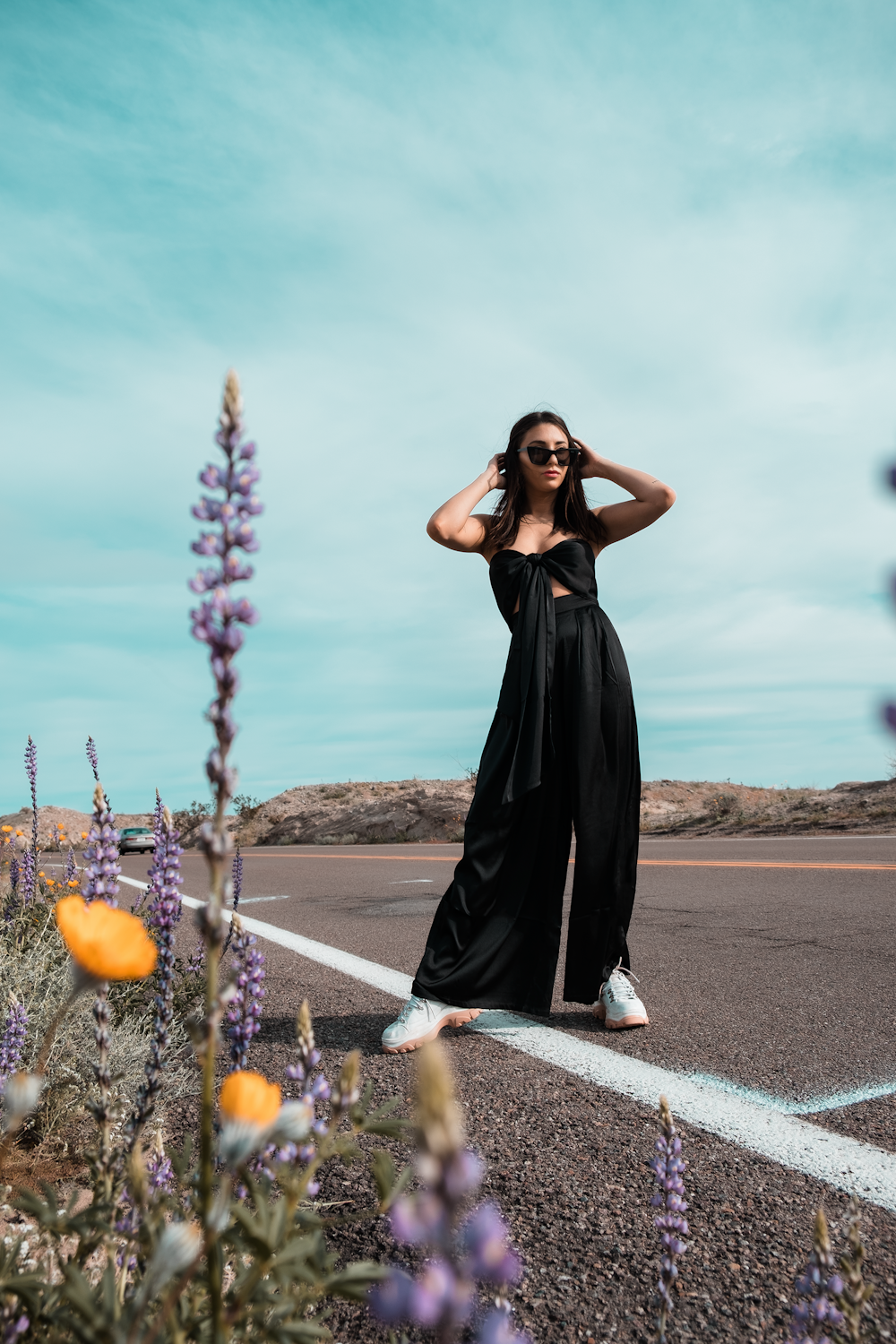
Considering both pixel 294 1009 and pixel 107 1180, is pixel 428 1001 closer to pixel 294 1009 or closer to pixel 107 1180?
pixel 294 1009

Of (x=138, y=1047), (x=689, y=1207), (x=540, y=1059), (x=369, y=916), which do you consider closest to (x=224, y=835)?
(x=689, y=1207)

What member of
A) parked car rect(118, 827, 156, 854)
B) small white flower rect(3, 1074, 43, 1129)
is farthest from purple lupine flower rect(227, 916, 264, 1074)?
parked car rect(118, 827, 156, 854)

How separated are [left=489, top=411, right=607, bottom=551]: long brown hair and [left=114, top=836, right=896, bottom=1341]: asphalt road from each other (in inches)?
82.8

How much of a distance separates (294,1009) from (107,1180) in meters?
3.05

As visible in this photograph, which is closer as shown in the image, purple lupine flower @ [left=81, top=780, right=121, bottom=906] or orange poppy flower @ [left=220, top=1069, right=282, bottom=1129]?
orange poppy flower @ [left=220, top=1069, right=282, bottom=1129]

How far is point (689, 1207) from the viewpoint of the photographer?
2031mm

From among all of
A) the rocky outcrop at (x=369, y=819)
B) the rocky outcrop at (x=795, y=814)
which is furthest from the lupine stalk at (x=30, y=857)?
the rocky outcrop at (x=369, y=819)

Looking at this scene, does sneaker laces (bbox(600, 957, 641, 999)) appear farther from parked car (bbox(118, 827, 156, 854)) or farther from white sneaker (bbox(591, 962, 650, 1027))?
parked car (bbox(118, 827, 156, 854))

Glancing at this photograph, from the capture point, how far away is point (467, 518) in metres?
4.14

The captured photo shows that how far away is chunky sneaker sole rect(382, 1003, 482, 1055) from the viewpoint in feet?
10.9

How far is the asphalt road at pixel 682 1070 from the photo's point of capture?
173cm

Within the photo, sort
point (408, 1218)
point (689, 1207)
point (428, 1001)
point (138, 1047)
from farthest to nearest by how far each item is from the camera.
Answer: point (428, 1001) → point (138, 1047) → point (689, 1207) → point (408, 1218)

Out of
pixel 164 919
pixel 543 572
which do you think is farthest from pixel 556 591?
pixel 164 919

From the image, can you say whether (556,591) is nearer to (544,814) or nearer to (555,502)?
(555,502)
